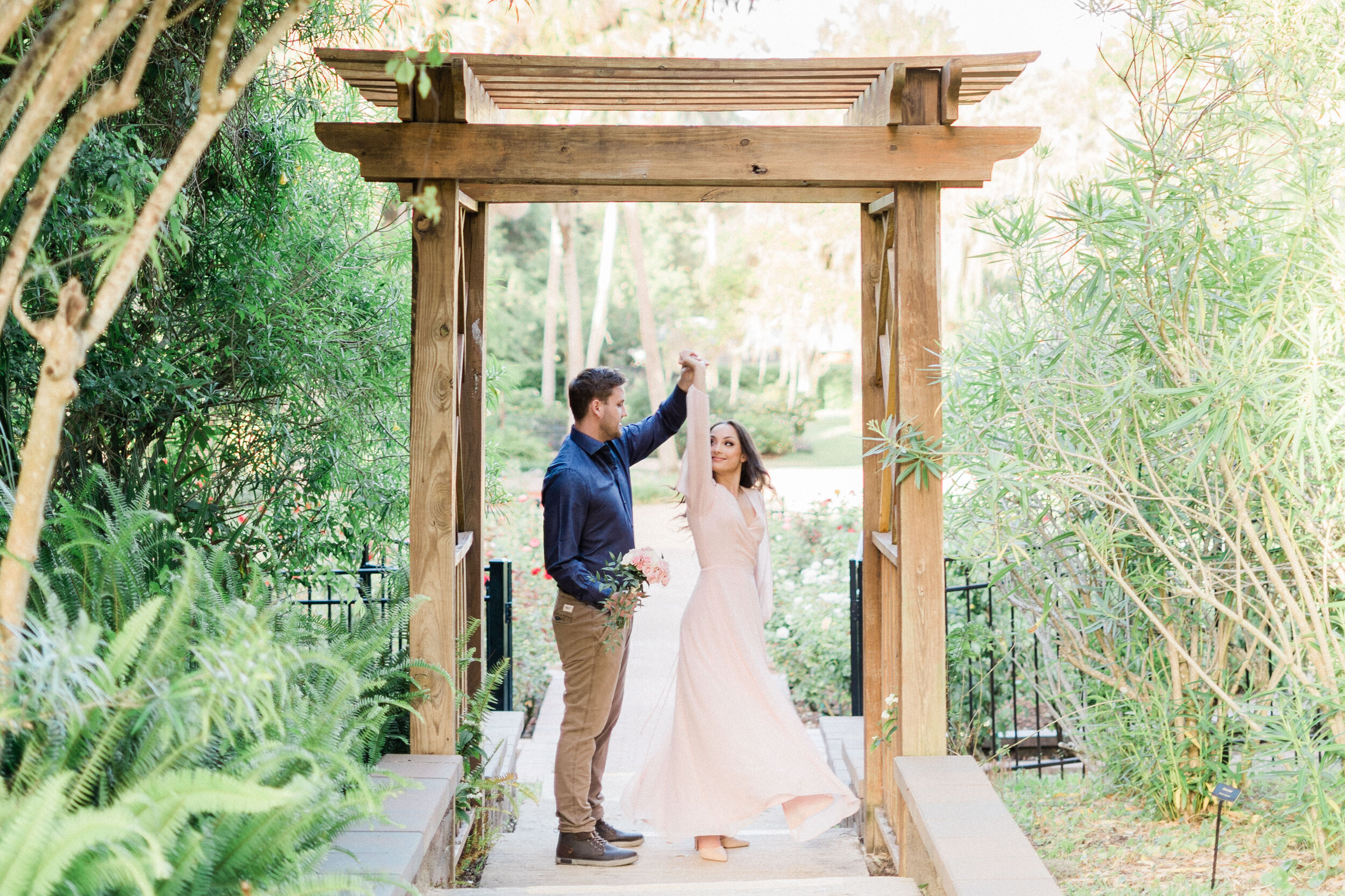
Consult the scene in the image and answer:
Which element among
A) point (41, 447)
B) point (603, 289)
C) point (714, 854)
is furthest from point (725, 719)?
point (603, 289)

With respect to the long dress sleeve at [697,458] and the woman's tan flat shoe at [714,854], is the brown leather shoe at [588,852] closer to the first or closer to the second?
the woman's tan flat shoe at [714,854]

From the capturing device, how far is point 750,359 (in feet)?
129

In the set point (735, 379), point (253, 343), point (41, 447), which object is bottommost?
point (41, 447)

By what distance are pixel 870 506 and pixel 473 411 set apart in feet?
6.08

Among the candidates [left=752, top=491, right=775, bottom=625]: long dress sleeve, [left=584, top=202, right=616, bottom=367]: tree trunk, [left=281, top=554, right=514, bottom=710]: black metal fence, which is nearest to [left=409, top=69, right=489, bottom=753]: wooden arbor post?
[left=281, top=554, right=514, bottom=710]: black metal fence

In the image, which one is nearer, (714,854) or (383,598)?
(714,854)

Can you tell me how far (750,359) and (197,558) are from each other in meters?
36.7

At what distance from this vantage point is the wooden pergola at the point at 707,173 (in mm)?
3920

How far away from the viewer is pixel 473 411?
16.1ft

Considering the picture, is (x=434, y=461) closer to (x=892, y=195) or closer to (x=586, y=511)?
(x=586, y=511)

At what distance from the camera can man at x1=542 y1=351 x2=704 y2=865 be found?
4418 mm

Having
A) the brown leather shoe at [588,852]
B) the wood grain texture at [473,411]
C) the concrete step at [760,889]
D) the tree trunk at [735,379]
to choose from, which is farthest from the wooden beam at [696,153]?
the tree trunk at [735,379]

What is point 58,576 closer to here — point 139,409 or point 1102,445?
point 139,409

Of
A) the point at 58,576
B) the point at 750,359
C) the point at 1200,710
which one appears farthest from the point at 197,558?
the point at 750,359
